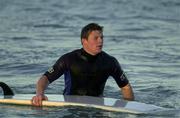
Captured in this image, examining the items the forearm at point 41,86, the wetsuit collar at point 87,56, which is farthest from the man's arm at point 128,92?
the forearm at point 41,86

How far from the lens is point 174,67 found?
1427 centimetres

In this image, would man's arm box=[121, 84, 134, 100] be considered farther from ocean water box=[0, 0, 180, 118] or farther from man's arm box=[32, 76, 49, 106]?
man's arm box=[32, 76, 49, 106]

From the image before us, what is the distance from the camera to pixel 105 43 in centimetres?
1727

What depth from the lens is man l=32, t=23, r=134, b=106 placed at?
9102 mm

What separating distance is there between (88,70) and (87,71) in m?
0.02

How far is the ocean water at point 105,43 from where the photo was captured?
11398mm

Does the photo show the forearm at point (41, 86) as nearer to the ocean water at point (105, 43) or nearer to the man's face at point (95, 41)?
the ocean water at point (105, 43)

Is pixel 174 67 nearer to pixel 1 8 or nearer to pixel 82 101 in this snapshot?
pixel 82 101

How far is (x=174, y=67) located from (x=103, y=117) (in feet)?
18.4

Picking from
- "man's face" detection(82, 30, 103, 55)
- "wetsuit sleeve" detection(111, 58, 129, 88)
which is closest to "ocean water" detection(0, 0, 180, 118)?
"wetsuit sleeve" detection(111, 58, 129, 88)

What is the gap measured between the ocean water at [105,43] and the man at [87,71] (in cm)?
38

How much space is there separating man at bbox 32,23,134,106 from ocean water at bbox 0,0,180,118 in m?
→ 0.38

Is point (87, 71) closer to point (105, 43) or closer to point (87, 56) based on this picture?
point (87, 56)

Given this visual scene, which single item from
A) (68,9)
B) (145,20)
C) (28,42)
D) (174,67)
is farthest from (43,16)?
(174,67)
